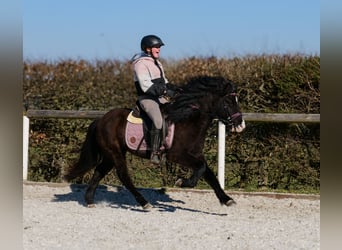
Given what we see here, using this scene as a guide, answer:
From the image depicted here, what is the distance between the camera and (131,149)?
8102mm

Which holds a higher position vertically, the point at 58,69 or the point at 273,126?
the point at 58,69

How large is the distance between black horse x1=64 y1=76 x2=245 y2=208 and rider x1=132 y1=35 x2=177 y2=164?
171mm

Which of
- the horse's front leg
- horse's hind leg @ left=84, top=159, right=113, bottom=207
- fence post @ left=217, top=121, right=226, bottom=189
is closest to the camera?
the horse's front leg

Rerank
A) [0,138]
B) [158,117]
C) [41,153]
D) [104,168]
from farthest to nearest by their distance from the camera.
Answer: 1. [41,153]
2. [104,168]
3. [158,117]
4. [0,138]

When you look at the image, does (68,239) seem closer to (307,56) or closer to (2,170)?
(2,170)

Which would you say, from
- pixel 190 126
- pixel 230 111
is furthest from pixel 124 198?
pixel 230 111

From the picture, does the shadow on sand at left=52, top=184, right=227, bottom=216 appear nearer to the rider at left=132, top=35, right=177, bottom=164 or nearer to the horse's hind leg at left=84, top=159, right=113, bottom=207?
the horse's hind leg at left=84, top=159, right=113, bottom=207

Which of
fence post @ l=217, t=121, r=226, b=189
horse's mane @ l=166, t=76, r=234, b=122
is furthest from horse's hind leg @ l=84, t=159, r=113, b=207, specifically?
fence post @ l=217, t=121, r=226, b=189

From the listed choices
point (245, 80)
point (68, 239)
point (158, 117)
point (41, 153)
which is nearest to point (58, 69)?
point (41, 153)

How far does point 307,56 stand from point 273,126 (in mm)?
1291

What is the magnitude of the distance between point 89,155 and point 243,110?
291 cm

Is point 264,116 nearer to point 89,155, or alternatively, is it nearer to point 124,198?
point 124,198

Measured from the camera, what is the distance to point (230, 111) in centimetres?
780

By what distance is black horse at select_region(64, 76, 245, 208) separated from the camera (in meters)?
7.74
